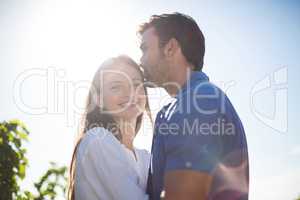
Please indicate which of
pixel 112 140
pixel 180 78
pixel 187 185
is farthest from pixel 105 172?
pixel 187 185

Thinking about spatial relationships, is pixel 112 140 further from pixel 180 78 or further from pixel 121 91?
pixel 180 78

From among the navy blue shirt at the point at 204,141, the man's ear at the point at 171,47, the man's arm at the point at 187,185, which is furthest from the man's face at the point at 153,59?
the man's arm at the point at 187,185

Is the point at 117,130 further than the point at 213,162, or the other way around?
the point at 117,130

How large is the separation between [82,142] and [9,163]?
4776 millimetres

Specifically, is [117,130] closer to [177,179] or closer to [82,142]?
[82,142]

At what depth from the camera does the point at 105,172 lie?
10.6ft

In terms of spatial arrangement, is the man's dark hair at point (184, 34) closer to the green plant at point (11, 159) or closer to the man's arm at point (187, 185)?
the man's arm at point (187, 185)

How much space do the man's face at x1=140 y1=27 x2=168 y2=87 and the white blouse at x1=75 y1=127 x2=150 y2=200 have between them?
777 millimetres

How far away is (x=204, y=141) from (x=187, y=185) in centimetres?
31

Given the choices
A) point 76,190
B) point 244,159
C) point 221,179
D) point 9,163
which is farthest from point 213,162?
point 9,163

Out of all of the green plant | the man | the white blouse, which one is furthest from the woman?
Result: the green plant

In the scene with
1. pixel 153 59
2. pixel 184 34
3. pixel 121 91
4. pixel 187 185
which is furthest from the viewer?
pixel 121 91

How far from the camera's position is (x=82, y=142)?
343 cm

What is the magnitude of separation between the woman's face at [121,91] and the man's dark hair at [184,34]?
909mm
